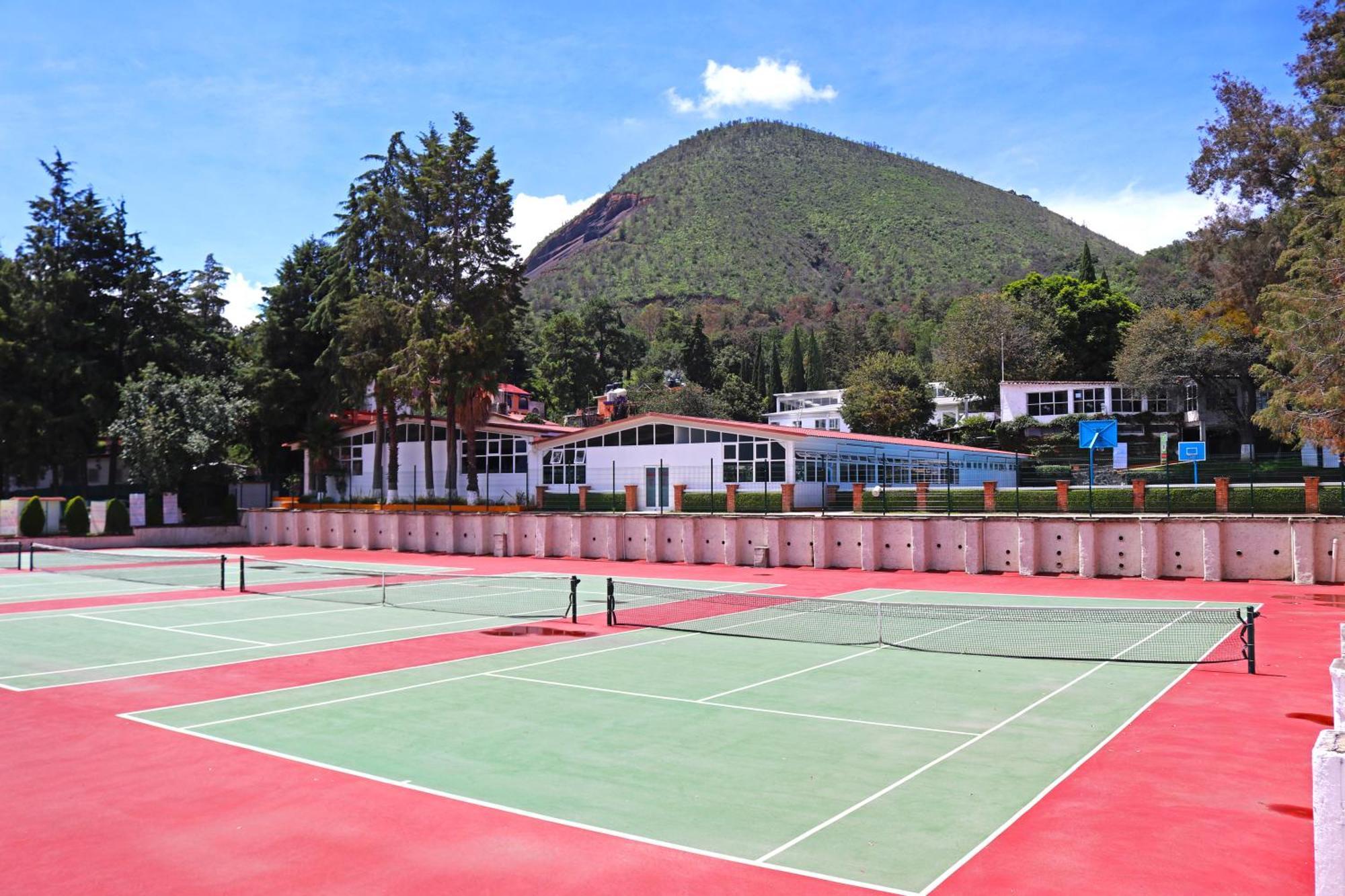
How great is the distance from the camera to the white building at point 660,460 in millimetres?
50250

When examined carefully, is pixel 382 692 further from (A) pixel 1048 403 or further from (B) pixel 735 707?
(A) pixel 1048 403

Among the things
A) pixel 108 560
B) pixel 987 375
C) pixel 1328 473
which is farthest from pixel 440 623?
pixel 987 375

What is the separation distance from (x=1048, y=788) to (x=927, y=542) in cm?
2503

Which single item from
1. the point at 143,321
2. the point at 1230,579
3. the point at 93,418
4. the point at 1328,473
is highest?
the point at 143,321

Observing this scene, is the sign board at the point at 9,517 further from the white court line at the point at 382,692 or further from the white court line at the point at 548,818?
the white court line at the point at 548,818

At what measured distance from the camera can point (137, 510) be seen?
2125 inches

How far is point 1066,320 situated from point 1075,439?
20.5 m

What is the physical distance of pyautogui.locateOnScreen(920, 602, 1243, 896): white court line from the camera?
748 centimetres

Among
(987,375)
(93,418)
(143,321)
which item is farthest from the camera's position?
(987,375)

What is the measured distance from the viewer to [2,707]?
1362 centimetres

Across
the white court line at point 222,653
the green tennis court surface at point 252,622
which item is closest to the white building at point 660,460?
the green tennis court surface at point 252,622

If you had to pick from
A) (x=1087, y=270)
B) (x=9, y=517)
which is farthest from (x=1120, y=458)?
(x=9, y=517)

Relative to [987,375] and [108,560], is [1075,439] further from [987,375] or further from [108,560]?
[108,560]

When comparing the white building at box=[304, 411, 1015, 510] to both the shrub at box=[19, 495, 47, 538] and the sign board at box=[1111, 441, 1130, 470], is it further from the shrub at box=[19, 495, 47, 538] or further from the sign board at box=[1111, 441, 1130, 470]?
the shrub at box=[19, 495, 47, 538]
